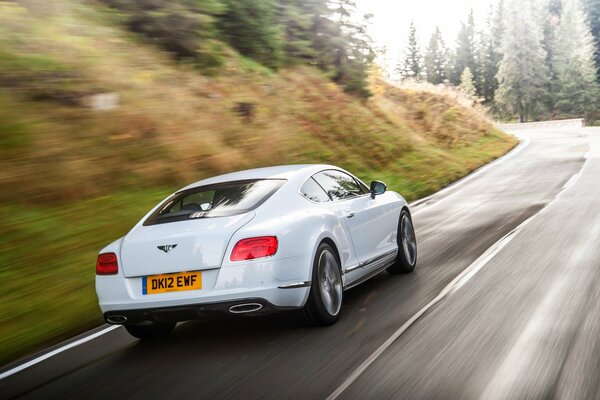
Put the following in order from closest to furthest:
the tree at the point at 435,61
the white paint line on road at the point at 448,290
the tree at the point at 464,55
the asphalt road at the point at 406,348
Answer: the asphalt road at the point at 406,348, the white paint line on road at the point at 448,290, the tree at the point at 464,55, the tree at the point at 435,61

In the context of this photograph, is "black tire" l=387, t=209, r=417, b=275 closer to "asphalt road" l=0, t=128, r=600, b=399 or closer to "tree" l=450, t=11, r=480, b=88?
"asphalt road" l=0, t=128, r=600, b=399

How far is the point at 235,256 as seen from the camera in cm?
513

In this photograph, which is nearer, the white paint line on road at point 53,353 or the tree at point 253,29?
the white paint line on road at point 53,353

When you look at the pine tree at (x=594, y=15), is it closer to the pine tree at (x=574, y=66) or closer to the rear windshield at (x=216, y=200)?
the pine tree at (x=574, y=66)

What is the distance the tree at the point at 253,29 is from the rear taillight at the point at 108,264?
1489cm

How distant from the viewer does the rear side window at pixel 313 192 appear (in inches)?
244

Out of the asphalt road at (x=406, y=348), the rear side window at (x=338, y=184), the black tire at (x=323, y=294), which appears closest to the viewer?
the asphalt road at (x=406, y=348)

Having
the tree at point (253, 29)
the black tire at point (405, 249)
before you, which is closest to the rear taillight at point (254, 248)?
the black tire at point (405, 249)

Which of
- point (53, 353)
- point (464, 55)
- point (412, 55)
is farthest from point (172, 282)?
point (412, 55)

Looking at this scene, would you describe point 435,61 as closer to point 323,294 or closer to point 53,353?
point 323,294

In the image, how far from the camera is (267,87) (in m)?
19.7

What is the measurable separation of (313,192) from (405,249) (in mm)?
2120

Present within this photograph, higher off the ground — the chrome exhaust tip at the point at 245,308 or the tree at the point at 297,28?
the tree at the point at 297,28

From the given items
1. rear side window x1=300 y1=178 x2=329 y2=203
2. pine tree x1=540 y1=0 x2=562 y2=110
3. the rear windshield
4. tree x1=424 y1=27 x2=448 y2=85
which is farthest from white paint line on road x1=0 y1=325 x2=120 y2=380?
tree x1=424 y1=27 x2=448 y2=85
